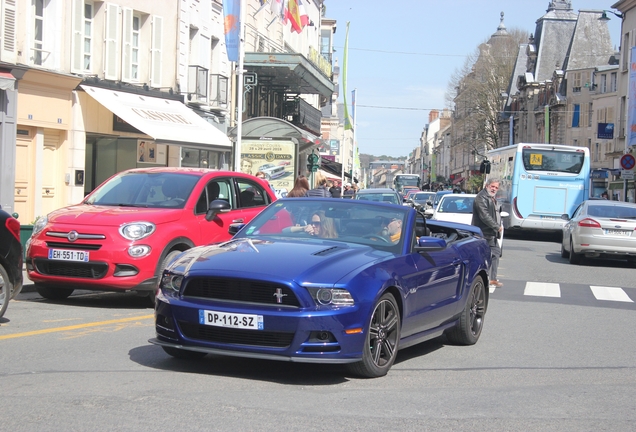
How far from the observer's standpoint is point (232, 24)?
26.8 meters

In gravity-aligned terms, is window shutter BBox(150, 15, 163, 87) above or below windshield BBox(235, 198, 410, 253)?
above

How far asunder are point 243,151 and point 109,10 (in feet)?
30.9

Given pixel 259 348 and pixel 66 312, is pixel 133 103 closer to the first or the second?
pixel 66 312

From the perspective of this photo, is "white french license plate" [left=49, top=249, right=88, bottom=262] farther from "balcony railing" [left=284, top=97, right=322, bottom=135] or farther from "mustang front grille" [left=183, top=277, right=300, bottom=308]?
"balcony railing" [left=284, top=97, right=322, bottom=135]

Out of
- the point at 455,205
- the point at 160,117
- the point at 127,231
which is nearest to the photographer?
the point at 127,231

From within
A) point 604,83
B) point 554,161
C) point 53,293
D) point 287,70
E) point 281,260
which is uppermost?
point 604,83

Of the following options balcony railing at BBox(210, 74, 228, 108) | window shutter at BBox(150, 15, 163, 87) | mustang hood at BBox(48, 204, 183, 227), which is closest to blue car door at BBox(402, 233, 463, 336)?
mustang hood at BBox(48, 204, 183, 227)

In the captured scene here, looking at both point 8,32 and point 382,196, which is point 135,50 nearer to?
point 8,32

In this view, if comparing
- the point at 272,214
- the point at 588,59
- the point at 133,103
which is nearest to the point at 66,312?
the point at 272,214

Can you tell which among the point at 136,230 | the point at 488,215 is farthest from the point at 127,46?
the point at 136,230

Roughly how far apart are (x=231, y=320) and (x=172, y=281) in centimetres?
67

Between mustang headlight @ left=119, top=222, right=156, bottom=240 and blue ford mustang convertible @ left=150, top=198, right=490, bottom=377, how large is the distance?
281 cm

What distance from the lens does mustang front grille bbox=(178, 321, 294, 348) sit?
6.40 metres

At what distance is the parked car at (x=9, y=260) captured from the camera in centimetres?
→ 883
